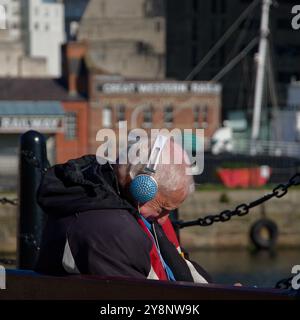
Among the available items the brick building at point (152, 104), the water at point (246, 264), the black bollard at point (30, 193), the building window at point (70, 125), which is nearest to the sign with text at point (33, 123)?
the building window at point (70, 125)

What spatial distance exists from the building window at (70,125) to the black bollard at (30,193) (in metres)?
38.5

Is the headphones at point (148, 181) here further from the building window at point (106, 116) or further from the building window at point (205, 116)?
the building window at point (205, 116)

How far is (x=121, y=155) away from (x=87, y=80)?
42.0 metres

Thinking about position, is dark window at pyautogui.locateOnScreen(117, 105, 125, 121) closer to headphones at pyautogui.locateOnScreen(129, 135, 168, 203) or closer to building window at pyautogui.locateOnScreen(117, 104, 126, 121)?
building window at pyautogui.locateOnScreen(117, 104, 126, 121)

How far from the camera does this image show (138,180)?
4312 millimetres

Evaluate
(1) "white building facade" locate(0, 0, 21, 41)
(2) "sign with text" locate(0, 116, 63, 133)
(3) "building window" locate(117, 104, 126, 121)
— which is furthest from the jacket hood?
(1) "white building facade" locate(0, 0, 21, 41)

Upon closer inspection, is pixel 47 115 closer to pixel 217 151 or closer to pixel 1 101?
pixel 1 101

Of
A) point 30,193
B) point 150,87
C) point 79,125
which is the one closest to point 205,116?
point 150,87

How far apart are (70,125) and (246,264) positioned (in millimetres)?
20351

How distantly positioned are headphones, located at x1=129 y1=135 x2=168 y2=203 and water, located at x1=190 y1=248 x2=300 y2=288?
17.9 m

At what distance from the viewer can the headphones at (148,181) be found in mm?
4309

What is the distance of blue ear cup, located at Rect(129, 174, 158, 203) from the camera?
14.1ft

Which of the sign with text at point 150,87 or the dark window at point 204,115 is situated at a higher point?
the sign with text at point 150,87
